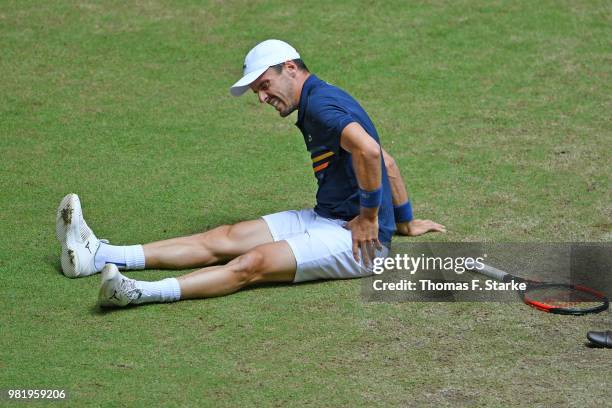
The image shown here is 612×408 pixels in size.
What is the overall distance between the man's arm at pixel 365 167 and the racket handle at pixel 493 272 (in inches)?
35.1

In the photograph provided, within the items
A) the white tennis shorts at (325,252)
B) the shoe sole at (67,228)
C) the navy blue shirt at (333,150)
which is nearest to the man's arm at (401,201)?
the navy blue shirt at (333,150)

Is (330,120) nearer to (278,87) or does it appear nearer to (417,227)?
(278,87)

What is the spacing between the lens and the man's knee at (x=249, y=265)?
27.2ft

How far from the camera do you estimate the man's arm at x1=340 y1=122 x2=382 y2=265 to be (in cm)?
800

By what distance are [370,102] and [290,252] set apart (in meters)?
3.89

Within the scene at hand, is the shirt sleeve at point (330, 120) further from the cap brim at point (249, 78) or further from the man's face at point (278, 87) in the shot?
the cap brim at point (249, 78)

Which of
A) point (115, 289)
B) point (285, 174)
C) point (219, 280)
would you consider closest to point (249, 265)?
point (219, 280)

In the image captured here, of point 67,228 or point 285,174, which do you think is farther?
point 285,174

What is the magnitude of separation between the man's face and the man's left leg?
1020 mm

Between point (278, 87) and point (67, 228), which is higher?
point (278, 87)

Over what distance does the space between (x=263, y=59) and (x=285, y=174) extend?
2.32 meters

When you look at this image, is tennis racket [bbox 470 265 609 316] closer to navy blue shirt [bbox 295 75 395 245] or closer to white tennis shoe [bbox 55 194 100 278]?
navy blue shirt [bbox 295 75 395 245]

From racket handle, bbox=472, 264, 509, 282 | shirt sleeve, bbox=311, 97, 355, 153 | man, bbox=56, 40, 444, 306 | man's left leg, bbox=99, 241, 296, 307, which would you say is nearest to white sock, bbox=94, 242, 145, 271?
man, bbox=56, 40, 444, 306

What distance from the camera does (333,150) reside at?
27.6 ft
